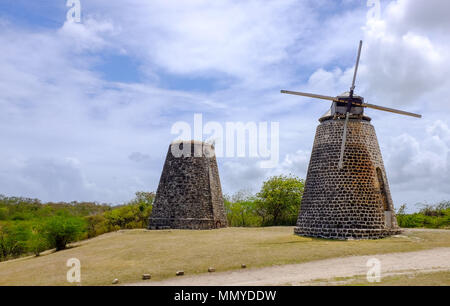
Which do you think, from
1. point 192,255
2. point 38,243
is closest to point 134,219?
point 38,243

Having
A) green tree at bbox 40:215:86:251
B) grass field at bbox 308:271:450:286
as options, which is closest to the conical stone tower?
grass field at bbox 308:271:450:286

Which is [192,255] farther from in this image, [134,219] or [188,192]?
[134,219]

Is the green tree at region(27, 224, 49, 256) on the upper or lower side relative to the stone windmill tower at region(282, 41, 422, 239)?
lower

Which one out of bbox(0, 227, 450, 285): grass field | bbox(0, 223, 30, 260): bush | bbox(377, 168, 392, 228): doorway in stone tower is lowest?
bbox(0, 223, 30, 260): bush

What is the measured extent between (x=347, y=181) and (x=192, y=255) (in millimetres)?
9038

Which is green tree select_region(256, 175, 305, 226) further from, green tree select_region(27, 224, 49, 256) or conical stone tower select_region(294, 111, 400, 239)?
green tree select_region(27, 224, 49, 256)

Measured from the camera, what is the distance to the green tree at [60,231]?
21.8 metres

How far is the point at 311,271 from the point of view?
39.4 feet

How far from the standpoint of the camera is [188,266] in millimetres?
13500

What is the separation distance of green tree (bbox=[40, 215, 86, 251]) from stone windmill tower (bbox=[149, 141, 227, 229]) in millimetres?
6467

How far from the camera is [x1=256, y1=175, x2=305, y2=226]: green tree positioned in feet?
116

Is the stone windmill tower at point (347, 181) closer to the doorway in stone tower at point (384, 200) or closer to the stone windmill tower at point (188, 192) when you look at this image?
the doorway in stone tower at point (384, 200)

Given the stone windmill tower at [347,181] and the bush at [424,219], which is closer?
the stone windmill tower at [347,181]

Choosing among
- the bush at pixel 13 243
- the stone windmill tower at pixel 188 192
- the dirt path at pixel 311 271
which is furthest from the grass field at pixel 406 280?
the bush at pixel 13 243
